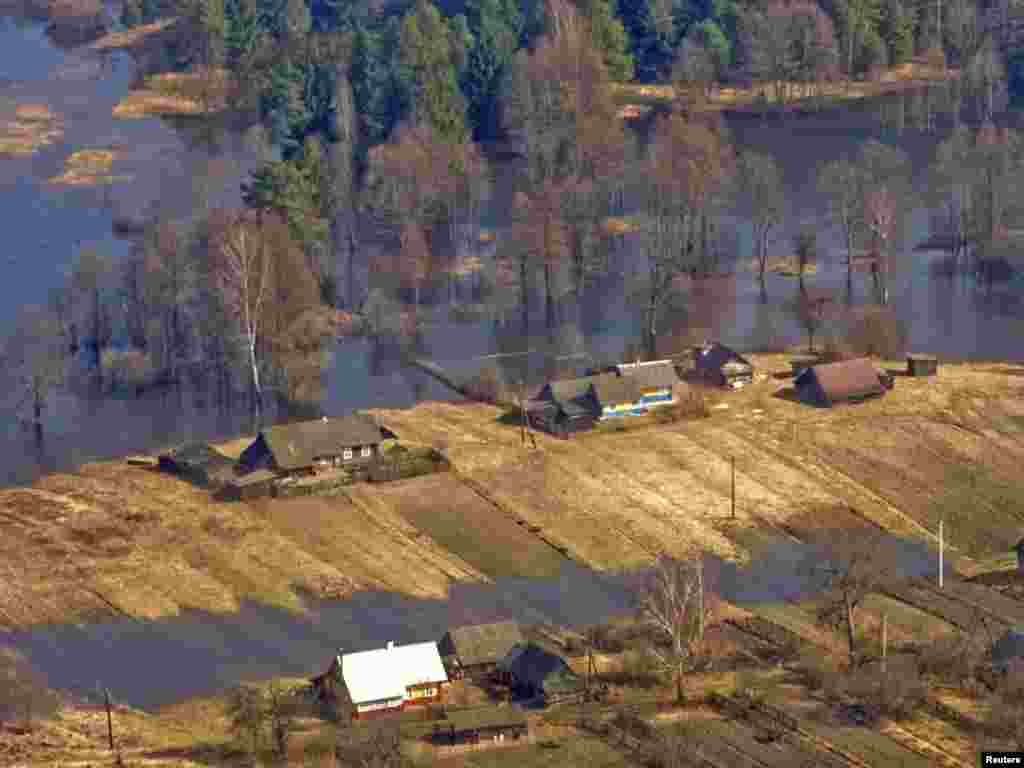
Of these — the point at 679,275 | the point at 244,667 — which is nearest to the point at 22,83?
the point at 679,275

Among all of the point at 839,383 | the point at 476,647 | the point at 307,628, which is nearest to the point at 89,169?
the point at 839,383

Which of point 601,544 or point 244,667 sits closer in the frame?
point 244,667

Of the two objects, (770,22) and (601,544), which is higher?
(770,22)

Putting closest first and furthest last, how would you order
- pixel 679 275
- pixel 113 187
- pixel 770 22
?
pixel 679 275 → pixel 113 187 → pixel 770 22

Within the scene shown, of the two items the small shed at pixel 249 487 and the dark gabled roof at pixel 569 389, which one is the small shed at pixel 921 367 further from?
the small shed at pixel 249 487

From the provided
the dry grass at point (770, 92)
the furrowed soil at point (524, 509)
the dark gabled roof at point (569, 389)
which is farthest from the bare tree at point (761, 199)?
the dry grass at point (770, 92)

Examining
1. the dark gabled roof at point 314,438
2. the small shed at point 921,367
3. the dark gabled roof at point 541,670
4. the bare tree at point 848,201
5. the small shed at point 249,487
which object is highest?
the bare tree at point 848,201

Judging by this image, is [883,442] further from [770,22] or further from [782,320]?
[770,22]

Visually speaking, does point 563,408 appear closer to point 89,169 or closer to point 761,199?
point 761,199

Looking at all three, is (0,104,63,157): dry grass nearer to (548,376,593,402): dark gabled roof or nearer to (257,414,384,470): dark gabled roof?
(548,376,593,402): dark gabled roof
